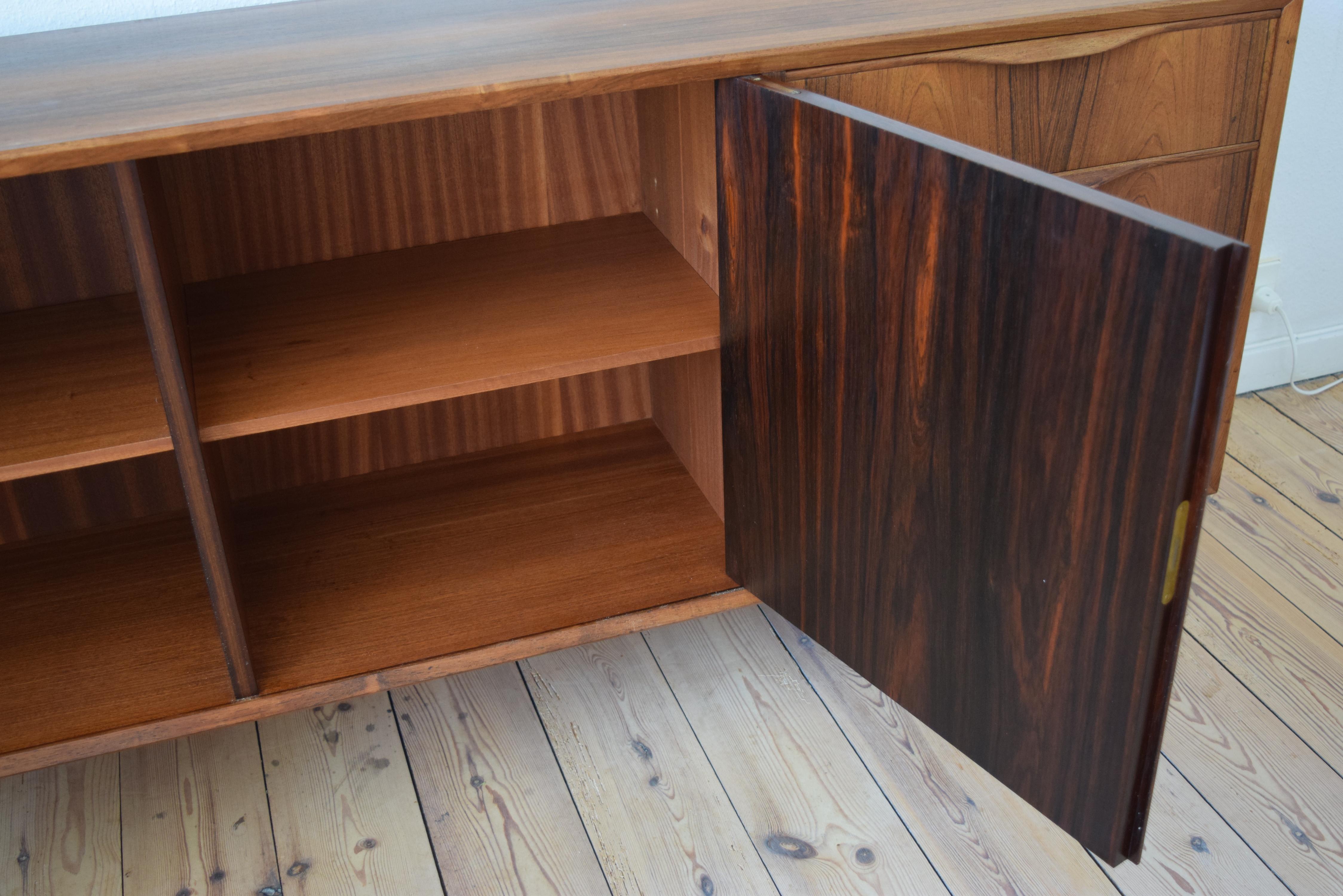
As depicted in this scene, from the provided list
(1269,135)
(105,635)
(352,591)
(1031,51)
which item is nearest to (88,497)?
(105,635)

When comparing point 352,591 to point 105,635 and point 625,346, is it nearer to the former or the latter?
point 105,635

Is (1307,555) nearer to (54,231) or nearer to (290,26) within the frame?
(290,26)

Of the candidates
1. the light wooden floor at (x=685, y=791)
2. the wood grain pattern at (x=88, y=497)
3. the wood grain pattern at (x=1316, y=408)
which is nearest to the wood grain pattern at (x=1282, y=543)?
the light wooden floor at (x=685, y=791)

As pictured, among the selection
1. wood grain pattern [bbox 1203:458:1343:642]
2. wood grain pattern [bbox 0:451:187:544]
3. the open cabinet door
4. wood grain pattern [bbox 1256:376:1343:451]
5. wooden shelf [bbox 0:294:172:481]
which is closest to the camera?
the open cabinet door

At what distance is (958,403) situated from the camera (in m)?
0.88

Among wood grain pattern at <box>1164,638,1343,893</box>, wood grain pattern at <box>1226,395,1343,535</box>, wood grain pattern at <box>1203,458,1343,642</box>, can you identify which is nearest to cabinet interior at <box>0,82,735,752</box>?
wood grain pattern at <box>1164,638,1343,893</box>

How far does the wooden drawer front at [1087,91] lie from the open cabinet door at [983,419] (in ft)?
0.60

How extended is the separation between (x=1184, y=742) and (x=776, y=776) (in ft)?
1.50

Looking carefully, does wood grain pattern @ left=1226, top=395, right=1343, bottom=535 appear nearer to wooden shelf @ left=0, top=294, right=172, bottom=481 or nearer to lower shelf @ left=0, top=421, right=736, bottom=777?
lower shelf @ left=0, top=421, right=736, bottom=777

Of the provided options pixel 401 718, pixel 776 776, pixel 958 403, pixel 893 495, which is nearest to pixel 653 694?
pixel 776 776

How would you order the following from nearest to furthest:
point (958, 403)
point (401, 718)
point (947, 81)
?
point (958, 403) → point (947, 81) → point (401, 718)

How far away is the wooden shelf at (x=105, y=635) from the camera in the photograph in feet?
3.70

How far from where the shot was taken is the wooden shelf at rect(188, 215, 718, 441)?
1.09 metres

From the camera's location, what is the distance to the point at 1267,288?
1846mm
